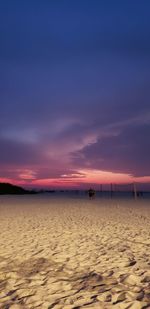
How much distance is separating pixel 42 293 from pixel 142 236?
20.4 feet

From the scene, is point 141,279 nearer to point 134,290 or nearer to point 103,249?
point 134,290

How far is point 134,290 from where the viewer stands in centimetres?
513

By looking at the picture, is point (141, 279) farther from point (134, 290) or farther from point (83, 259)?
point (83, 259)

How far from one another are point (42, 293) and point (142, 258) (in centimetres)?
324

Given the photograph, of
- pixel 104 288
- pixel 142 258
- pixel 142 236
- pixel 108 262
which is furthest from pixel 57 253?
pixel 142 236

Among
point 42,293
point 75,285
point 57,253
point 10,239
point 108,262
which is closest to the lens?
point 42,293

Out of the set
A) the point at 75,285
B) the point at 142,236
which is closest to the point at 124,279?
the point at 75,285

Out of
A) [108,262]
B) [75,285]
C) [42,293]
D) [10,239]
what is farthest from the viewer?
[10,239]

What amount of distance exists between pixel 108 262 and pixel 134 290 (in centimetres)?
186

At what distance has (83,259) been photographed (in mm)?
7230

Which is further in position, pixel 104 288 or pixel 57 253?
pixel 57 253

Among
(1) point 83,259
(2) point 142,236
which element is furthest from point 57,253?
(2) point 142,236

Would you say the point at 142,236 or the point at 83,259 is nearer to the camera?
the point at 83,259

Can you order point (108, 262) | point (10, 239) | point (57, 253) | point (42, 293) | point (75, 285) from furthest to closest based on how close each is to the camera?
point (10, 239)
point (57, 253)
point (108, 262)
point (75, 285)
point (42, 293)
